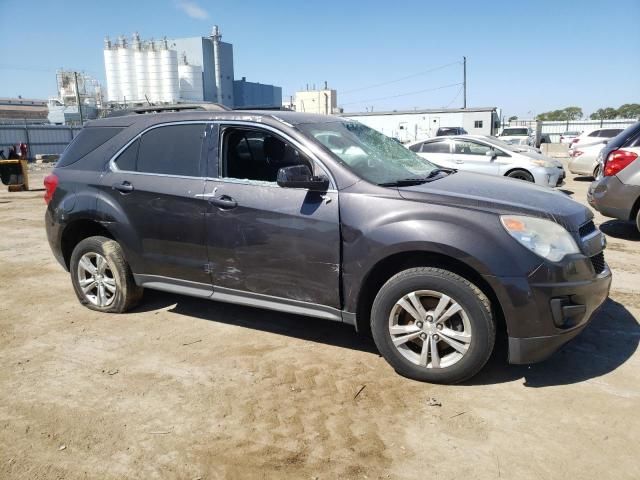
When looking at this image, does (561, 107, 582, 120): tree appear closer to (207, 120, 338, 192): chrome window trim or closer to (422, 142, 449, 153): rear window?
(422, 142, 449, 153): rear window

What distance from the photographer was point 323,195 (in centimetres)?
353

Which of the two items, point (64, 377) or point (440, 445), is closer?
point (440, 445)

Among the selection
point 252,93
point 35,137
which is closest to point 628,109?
point 252,93

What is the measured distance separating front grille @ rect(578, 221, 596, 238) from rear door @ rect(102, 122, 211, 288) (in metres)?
2.72

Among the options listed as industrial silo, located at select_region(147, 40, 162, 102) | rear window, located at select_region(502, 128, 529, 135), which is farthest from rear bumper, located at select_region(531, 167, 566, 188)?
industrial silo, located at select_region(147, 40, 162, 102)

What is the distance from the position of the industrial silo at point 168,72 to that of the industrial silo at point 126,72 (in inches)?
170

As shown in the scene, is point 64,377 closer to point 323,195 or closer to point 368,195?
→ point 323,195

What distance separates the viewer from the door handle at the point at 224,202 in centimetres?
383

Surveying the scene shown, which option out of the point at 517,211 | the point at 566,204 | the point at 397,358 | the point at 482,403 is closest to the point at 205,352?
the point at 397,358

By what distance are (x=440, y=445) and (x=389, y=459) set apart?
1.01 feet

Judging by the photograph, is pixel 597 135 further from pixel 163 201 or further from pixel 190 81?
pixel 190 81

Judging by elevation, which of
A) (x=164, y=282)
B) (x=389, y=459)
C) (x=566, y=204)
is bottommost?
(x=389, y=459)

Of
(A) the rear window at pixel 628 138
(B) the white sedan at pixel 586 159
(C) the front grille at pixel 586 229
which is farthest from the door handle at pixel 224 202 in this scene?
(B) the white sedan at pixel 586 159

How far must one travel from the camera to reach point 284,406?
10.2 ft
